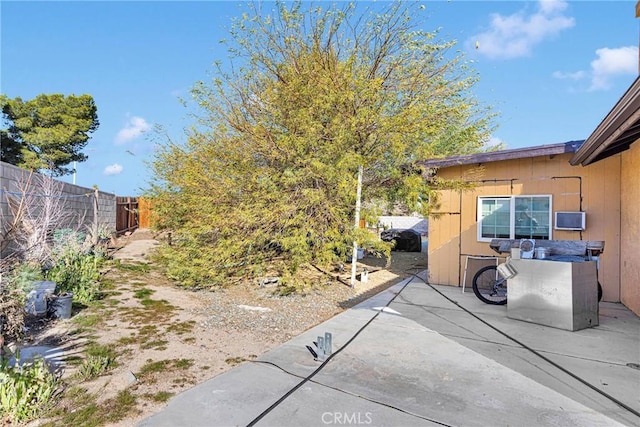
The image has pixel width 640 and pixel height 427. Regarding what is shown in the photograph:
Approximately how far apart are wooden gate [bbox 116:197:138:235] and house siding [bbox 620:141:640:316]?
15.1m

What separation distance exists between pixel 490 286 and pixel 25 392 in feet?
21.3

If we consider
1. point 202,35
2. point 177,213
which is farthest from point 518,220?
point 202,35

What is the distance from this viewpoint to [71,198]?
8.53 meters

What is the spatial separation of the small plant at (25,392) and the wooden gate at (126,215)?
12.3m

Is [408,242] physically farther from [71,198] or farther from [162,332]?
[71,198]

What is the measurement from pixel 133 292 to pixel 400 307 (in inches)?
184

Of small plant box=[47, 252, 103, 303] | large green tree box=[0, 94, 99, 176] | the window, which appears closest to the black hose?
the window

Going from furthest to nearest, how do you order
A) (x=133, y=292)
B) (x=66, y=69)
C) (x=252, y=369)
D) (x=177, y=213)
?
(x=66, y=69)
(x=177, y=213)
(x=133, y=292)
(x=252, y=369)

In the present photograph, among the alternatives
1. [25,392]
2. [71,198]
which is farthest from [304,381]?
[71,198]

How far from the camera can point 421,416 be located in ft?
7.49

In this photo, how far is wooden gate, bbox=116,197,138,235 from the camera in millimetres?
14297

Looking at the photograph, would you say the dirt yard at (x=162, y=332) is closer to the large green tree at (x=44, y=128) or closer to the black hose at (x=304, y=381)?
the black hose at (x=304, y=381)

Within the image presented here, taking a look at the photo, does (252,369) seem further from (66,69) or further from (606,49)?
(66,69)

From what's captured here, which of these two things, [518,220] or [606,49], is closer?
[518,220]
